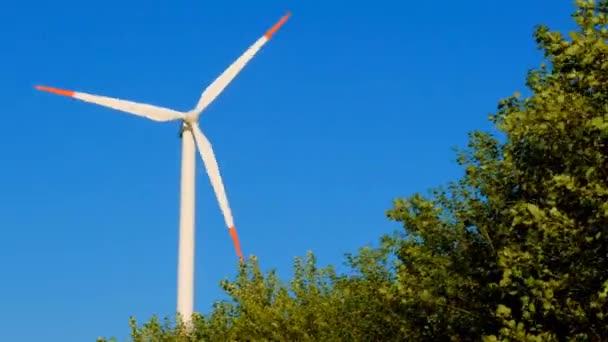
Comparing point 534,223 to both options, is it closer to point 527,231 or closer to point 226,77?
point 527,231

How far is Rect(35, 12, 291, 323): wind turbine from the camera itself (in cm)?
7512

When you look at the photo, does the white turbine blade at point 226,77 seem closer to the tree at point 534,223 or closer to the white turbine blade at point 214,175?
the white turbine blade at point 214,175

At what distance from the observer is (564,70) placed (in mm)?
28859

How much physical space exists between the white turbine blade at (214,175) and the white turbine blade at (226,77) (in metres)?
2.42

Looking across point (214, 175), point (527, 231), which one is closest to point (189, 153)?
point (214, 175)

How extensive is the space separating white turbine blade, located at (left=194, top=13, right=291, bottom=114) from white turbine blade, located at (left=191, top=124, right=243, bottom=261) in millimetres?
2418

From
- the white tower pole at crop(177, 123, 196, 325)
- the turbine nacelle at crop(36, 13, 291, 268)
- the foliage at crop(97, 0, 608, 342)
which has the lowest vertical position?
the foliage at crop(97, 0, 608, 342)

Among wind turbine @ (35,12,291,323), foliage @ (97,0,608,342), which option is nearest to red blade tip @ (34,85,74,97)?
wind turbine @ (35,12,291,323)

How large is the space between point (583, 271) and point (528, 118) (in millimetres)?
4522

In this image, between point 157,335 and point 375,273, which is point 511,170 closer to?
point 375,273

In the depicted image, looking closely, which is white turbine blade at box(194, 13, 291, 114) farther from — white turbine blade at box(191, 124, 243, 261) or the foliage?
the foliage

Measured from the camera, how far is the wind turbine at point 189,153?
7512 centimetres

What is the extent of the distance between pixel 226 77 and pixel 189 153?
646 centimetres

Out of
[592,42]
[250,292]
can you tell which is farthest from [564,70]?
[250,292]
